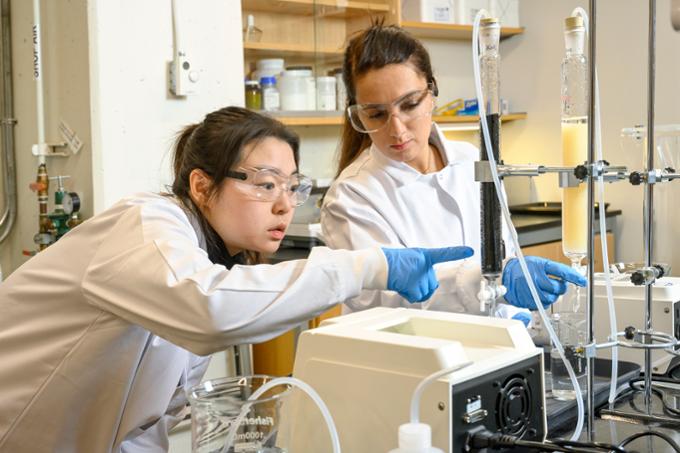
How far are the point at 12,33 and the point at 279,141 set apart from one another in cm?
181

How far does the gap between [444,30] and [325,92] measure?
0.90 metres

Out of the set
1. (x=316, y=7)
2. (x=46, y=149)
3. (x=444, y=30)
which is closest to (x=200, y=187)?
(x=46, y=149)

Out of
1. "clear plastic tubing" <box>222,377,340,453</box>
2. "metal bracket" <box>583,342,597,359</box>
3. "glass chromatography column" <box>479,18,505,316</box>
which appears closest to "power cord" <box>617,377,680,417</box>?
"metal bracket" <box>583,342,597,359</box>

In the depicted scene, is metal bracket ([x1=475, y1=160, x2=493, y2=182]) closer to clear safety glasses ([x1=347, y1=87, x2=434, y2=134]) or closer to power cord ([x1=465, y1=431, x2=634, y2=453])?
power cord ([x1=465, y1=431, x2=634, y2=453])

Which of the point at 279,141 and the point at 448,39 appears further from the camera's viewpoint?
the point at 448,39

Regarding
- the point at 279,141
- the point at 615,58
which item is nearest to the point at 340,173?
the point at 279,141

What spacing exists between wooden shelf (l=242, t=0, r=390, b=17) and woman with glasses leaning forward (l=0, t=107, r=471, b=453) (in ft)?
6.33

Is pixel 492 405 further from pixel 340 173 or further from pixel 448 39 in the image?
pixel 448 39

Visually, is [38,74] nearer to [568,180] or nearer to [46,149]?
[46,149]

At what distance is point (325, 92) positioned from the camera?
340 centimetres

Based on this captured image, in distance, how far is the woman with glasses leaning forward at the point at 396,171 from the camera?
1.81 metres

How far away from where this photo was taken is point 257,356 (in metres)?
3.00

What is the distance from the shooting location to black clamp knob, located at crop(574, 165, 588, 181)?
3.75 feet

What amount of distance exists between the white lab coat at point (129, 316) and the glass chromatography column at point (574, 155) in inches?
11.6
